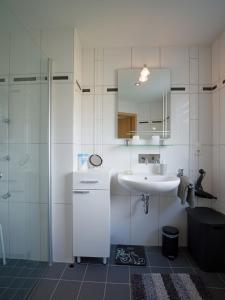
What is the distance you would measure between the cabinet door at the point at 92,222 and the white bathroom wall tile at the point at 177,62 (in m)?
1.54

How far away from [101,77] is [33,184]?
4.60ft

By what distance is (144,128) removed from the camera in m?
2.19

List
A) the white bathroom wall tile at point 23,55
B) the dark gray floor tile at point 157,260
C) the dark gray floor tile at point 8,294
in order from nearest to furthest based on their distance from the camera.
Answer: the dark gray floor tile at point 8,294 < the white bathroom wall tile at point 23,55 < the dark gray floor tile at point 157,260

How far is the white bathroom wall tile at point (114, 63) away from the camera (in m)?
2.22

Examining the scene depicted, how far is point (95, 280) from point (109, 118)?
162cm

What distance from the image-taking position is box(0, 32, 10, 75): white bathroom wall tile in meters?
1.41

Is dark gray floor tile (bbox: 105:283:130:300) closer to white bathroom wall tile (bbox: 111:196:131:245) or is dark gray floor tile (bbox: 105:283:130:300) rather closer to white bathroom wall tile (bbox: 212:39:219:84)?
white bathroom wall tile (bbox: 111:196:131:245)

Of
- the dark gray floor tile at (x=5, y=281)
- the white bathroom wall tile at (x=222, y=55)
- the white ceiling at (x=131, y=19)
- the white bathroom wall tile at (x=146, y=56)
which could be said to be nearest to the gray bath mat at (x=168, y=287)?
the dark gray floor tile at (x=5, y=281)

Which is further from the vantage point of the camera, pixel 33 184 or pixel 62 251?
pixel 62 251

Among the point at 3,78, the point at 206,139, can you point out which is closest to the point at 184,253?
the point at 206,139

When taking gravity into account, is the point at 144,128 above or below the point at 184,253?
above

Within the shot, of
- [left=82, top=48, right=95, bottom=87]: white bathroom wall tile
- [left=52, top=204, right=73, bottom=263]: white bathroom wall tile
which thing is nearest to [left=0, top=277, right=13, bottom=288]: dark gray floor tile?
[left=52, top=204, right=73, bottom=263]: white bathroom wall tile

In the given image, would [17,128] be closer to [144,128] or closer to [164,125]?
[144,128]

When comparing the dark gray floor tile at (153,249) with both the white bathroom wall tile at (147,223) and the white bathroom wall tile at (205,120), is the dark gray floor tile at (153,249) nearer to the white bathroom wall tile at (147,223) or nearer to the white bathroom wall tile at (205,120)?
the white bathroom wall tile at (147,223)
